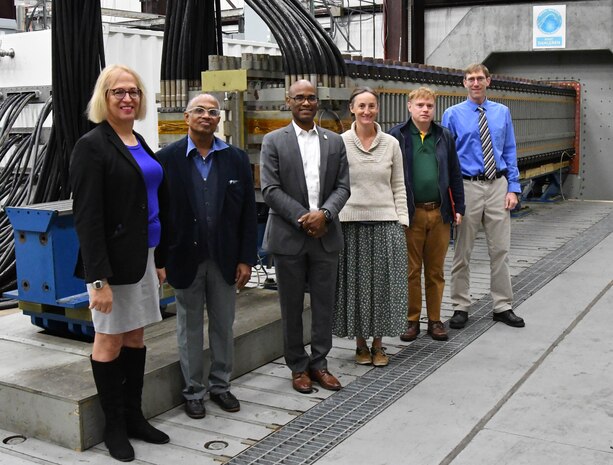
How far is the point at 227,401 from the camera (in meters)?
4.20

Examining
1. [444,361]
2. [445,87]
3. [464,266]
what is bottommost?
[444,361]

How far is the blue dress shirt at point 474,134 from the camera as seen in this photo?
5703 mm

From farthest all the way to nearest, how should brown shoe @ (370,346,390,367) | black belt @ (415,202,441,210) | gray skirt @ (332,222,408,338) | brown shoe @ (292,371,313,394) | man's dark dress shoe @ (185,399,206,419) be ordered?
1. black belt @ (415,202,441,210)
2. brown shoe @ (370,346,390,367)
3. gray skirt @ (332,222,408,338)
4. brown shoe @ (292,371,313,394)
5. man's dark dress shoe @ (185,399,206,419)

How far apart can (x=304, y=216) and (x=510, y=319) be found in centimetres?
234

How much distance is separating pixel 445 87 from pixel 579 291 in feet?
9.74

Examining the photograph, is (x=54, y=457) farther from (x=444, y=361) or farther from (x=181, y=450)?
(x=444, y=361)

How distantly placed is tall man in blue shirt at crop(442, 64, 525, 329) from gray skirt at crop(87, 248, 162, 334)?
285 cm

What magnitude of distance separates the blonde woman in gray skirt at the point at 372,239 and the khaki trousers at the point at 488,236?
1.05 meters

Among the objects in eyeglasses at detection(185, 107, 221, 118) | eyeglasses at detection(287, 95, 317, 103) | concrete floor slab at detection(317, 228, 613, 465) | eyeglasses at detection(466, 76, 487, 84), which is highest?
eyeglasses at detection(466, 76, 487, 84)

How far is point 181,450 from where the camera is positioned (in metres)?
3.72

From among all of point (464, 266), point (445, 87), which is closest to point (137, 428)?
point (464, 266)

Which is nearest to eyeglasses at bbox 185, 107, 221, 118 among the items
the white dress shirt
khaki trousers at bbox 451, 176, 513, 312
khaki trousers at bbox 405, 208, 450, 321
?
the white dress shirt

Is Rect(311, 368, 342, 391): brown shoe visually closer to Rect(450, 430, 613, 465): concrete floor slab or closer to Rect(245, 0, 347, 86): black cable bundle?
Rect(450, 430, 613, 465): concrete floor slab

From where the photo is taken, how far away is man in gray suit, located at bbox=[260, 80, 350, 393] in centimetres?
431
